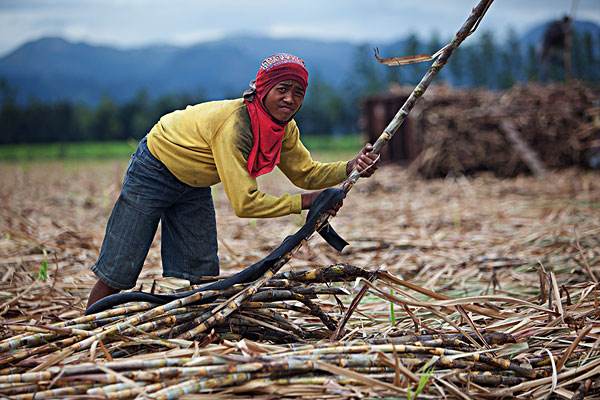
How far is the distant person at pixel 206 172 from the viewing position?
2793 millimetres

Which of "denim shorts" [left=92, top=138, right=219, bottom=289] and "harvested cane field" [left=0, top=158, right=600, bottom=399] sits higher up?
"denim shorts" [left=92, top=138, right=219, bottom=289]

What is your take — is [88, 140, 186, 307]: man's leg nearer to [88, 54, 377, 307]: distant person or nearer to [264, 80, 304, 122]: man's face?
[88, 54, 377, 307]: distant person

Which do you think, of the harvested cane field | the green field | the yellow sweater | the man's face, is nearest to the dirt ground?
the harvested cane field

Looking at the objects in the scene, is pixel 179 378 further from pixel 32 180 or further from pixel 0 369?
pixel 32 180

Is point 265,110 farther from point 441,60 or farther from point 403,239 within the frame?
point 403,239

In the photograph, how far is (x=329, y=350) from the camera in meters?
2.33

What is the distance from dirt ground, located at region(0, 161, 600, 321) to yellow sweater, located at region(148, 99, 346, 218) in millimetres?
496

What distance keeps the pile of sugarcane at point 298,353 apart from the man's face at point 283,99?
0.66 meters

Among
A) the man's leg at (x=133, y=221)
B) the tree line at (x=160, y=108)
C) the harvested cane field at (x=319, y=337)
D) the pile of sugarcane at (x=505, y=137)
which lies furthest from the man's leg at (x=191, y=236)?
the tree line at (x=160, y=108)

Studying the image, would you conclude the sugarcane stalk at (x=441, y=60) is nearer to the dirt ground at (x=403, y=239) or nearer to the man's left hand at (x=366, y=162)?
the man's left hand at (x=366, y=162)

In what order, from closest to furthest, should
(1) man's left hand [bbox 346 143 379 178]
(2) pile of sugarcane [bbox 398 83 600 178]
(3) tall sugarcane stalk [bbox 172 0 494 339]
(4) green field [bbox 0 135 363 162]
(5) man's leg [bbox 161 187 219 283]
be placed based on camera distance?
(3) tall sugarcane stalk [bbox 172 0 494 339]
(1) man's left hand [bbox 346 143 379 178]
(5) man's leg [bbox 161 187 219 283]
(2) pile of sugarcane [bbox 398 83 600 178]
(4) green field [bbox 0 135 363 162]

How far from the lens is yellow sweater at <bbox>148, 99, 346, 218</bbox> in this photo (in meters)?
2.78

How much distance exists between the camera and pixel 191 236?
3.40 metres

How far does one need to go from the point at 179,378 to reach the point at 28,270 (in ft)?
8.67
